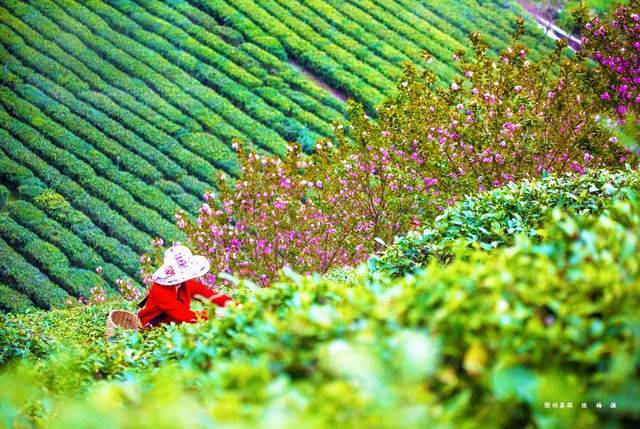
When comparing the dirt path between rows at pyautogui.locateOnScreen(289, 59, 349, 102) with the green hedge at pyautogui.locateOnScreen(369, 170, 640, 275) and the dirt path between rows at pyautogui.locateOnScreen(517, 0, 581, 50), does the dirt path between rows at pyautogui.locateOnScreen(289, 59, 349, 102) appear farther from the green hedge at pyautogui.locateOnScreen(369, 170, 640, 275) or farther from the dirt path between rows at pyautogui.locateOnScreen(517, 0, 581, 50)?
the green hedge at pyautogui.locateOnScreen(369, 170, 640, 275)

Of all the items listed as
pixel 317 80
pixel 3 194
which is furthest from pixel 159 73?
pixel 3 194

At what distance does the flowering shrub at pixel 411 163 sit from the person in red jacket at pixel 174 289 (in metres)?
3.46

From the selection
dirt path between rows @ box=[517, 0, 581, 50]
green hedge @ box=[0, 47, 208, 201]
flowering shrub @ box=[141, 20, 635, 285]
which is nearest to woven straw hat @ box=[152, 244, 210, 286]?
flowering shrub @ box=[141, 20, 635, 285]

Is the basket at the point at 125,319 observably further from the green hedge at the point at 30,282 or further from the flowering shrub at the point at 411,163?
the green hedge at the point at 30,282

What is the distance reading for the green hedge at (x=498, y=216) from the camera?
17.0 feet

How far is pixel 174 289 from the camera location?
667 cm

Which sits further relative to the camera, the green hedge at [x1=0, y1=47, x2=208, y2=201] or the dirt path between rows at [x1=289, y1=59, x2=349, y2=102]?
the dirt path between rows at [x1=289, y1=59, x2=349, y2=102]

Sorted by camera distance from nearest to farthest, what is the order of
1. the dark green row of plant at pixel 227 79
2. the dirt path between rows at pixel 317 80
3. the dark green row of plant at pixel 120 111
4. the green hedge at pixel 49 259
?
the green hedge at pixel 49 259 → the dark green row of plant at pixel 120 111 → the dark green row of plant at pixel 227 79 → the dirt path between rows at pixel 317 80

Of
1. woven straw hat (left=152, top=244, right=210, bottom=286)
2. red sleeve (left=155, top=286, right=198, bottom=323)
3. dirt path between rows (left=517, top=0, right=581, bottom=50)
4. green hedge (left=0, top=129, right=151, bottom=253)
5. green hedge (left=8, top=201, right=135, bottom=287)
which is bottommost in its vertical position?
red sleeve (left=155, top=286, right=198, bottom=323)

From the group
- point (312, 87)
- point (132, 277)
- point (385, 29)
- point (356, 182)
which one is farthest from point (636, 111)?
point (385, 29)

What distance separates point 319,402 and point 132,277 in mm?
14785

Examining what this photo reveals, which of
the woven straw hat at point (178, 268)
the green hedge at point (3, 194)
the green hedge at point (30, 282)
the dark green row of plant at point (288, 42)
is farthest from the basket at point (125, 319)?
the dark green row of plant at point (288, 42)

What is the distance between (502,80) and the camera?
10.6 meters

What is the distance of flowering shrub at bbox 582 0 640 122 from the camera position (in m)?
10.5
